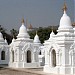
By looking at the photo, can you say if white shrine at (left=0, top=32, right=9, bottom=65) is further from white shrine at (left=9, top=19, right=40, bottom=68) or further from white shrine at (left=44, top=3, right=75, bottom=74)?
white shrine at (left=44, top=3, right=75, bottom=74)

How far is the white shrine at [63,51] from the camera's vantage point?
853 inches

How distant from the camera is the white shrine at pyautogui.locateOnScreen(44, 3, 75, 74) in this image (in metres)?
21.7

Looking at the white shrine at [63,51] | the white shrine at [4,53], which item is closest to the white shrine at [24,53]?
the white shrine at [4,53]

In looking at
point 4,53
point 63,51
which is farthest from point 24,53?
point 63,51

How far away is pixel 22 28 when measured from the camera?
107 ft

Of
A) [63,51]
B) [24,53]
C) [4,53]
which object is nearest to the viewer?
[63,51]

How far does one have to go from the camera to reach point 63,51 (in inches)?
856

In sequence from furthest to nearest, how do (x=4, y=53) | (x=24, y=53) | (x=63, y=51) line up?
(x=4, y=53) < (x=24, y=53) < (x=63, y=51)

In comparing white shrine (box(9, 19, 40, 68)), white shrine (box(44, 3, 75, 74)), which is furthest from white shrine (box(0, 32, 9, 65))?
white shrine (box(44, 3, 75, 74))

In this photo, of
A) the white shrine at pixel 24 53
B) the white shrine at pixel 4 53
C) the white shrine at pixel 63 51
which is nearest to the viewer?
the white shrine at pixel 63 51

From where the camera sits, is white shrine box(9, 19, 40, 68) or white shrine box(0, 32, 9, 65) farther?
white shrine box(0, 32, 9, 65)

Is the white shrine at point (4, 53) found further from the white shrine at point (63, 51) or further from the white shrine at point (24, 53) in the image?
the white shrine at point (63, 51)

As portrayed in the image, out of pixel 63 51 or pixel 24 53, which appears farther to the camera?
pixel 24 53

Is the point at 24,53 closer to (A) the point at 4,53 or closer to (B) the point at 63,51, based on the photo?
(A) the point at 4,53
